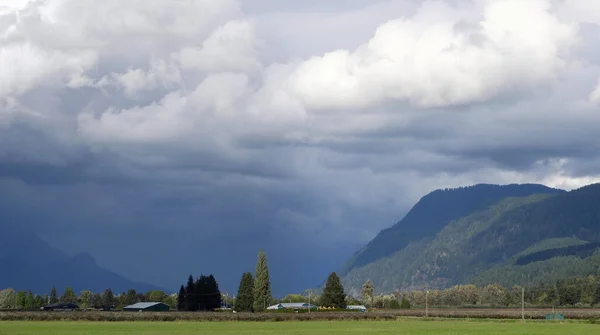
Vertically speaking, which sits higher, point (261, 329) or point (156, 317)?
point (156, 317)

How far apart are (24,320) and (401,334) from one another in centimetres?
7149

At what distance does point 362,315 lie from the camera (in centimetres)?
15925

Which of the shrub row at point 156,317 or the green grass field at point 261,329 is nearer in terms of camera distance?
the green grass field at point 261,329

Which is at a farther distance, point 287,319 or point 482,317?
point 482,317

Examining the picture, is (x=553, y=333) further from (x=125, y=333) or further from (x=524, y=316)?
(x=524, y=316)

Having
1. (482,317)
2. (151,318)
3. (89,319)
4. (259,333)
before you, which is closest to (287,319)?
(151,318)

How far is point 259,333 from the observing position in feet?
305

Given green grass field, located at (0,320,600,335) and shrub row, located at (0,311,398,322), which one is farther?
shrub row, located at (0,311,398,322)

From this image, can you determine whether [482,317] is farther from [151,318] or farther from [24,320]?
[24,320]

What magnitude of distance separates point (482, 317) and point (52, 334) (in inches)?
4151

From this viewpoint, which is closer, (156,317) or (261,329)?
(261,329)

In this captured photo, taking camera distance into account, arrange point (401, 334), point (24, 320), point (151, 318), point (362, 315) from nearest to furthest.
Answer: point (401, 334), point (24, 320), point (151, 318), point (362, 315)

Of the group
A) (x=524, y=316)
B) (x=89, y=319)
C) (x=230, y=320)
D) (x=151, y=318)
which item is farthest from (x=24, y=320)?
(x=524, y=316)

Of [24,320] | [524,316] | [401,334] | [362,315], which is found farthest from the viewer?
[524,316]
